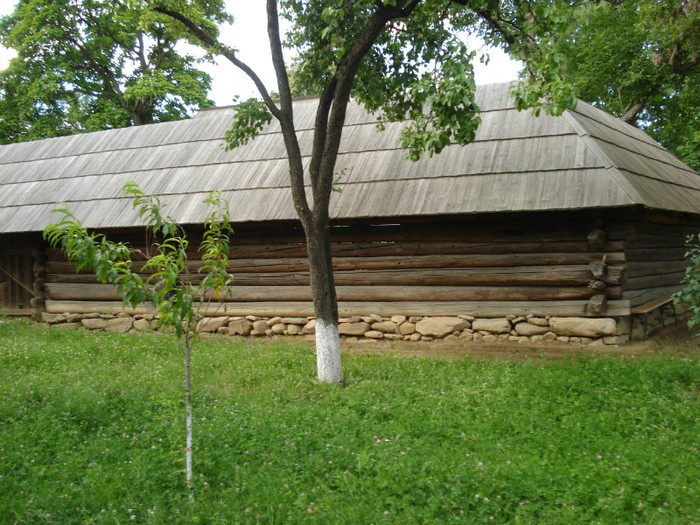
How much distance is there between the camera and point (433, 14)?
7.39 metres

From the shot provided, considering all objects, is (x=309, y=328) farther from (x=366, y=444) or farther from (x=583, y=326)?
(x=366, y=444)

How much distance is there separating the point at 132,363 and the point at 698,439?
651 cm

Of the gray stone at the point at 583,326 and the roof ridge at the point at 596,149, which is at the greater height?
the roof ridge at the point at 596,149

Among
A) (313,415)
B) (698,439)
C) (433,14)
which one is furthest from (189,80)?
(698,439)

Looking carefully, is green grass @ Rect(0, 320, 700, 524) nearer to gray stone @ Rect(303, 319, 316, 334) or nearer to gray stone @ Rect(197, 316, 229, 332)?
gray stone @ Rect(303, 319, 316, 334)

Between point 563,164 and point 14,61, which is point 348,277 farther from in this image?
point 14,61

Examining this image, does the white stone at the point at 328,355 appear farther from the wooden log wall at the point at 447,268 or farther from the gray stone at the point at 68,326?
the gray stone at the point at 68,326

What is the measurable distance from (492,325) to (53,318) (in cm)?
853

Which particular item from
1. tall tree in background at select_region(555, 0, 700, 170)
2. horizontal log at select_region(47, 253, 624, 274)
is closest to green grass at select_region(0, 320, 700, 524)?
horizontal log at select_region(47, 253, 624, 274)

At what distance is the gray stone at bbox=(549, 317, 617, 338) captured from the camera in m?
7.42

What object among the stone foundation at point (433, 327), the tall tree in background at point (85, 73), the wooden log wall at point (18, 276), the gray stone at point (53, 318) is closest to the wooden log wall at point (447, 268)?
the stone foundation at point (433, 327)

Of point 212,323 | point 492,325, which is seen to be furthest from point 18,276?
point 492,325

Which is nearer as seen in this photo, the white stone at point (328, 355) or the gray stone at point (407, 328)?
the white stone at point (328, 355)

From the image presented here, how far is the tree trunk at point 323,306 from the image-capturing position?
6465mm
